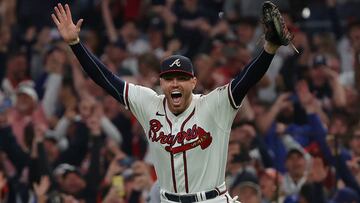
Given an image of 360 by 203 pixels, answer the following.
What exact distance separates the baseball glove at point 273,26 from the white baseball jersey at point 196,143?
57 cm

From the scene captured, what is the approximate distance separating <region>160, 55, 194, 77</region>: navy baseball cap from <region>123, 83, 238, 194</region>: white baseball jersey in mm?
262

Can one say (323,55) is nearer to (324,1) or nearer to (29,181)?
(324,1)

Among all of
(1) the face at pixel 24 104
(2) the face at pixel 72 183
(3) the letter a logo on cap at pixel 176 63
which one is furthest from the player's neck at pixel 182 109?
(1) the face at pixel 24 104

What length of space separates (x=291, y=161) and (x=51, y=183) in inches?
92.1

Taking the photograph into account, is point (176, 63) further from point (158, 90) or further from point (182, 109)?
point (158, 90)

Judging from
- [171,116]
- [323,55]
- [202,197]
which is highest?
[323,55]

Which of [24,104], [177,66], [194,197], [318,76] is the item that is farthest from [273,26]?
[24,104]

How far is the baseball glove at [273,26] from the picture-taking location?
357 inches

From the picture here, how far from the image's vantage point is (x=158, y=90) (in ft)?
49.7

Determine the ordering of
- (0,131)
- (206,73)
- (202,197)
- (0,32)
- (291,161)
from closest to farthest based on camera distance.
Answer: (202,197), (291,161), (0,131), (206,73), (0,32)

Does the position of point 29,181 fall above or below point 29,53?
below

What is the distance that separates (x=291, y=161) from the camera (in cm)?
1341

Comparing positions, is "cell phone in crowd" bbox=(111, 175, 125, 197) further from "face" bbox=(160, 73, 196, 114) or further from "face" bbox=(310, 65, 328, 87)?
"face" bbox=(160, 73, 196, 114)

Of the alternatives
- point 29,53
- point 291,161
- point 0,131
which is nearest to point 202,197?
point 291,161
